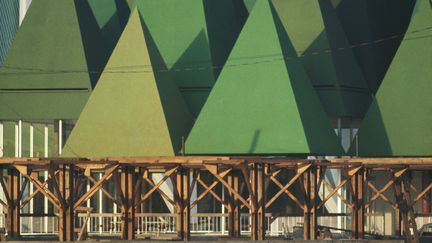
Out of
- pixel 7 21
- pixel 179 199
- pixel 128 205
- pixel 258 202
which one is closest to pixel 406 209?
pixel 258 202

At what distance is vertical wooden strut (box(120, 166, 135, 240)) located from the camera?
58812mm

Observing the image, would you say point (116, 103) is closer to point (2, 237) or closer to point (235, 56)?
point (235, 56)

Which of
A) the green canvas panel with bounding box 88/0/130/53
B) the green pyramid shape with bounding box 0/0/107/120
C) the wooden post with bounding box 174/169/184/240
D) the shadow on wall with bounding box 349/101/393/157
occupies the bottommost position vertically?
the wooden post with bounding box 174/169/184/240

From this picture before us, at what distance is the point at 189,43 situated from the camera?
247 ft

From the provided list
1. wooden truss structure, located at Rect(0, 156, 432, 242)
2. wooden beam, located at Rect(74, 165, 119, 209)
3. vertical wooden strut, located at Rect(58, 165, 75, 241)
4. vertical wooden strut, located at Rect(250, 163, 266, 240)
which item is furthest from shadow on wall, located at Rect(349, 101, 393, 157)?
vertical wooden strut, located at Rect(58, 165, 75, 241)

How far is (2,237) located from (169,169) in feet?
24.6

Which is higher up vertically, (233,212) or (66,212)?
(233,212)

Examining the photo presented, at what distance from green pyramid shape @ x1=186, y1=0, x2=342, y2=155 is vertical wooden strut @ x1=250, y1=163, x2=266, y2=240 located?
28.5 feet

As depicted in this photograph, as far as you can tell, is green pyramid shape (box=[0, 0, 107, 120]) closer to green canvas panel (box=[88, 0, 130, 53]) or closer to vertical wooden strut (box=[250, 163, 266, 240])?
green canvas panel (box=[88, 0, 130, 53])

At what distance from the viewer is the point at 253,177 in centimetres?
5838

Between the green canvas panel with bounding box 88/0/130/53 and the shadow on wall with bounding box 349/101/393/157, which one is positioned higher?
the green canvas panel with bounding box 88/0/130/53

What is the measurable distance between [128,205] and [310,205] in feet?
25.3

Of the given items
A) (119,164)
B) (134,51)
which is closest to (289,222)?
(134,51)

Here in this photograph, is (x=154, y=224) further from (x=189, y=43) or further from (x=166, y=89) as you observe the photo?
(x=189, y=43)
